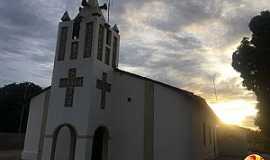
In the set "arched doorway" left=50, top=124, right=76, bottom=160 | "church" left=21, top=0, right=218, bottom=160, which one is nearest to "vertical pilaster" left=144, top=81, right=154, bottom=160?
"church" left=21, top=0, right=218, bottom=160

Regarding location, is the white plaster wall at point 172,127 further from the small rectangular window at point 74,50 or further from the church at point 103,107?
A: the small rectangular window at point 74,50

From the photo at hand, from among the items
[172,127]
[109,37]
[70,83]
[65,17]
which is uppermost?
[65,17]

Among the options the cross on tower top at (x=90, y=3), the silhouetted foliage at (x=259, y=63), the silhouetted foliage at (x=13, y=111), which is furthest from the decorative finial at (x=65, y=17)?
the silhouetted foliage at (x=13, y=111)

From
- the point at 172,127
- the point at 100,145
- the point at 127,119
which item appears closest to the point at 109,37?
the point at 127,119

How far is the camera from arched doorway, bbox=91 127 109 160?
15438 mm

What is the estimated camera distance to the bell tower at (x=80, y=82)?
47.2 ft

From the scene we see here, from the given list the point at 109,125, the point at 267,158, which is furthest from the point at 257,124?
the point at 267,158

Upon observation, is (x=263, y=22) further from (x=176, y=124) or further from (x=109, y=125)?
(x=109, y=125)

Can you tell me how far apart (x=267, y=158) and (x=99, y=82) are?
11.5 metres

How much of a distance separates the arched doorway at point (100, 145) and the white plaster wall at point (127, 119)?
483 mm

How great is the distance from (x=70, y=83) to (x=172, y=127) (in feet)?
22.6

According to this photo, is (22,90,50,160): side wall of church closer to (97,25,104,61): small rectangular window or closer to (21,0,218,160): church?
(21,0,218,160): church

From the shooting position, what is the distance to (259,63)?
16812mm

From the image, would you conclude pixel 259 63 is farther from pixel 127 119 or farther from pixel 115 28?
pixel 115 28
